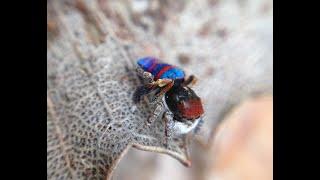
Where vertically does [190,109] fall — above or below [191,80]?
below

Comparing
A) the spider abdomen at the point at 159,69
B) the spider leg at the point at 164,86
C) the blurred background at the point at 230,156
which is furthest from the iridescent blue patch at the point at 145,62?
the blurred background at the point at 230,156

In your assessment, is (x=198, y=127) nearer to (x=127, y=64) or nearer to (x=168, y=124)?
(x=168, y=124)

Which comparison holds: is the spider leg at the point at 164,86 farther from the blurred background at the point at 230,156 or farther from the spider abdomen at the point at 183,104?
the blurred background at the point at 230,156

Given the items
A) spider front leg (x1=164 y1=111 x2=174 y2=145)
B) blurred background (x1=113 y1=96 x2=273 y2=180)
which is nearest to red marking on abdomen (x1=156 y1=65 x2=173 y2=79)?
spider front leg (x1=164 y1=111 x2=174 y2=145)

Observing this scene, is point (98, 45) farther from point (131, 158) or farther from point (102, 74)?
point (131, 158)

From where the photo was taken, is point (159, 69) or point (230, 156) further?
point (230, 156)

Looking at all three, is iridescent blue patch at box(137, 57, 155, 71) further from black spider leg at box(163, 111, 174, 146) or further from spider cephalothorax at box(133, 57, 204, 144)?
black spider leg at box(163, 111, 174, 146)

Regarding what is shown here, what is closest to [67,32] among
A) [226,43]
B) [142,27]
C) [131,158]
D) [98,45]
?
[98,45]

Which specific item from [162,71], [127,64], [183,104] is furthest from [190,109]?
[127,64]
